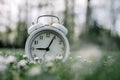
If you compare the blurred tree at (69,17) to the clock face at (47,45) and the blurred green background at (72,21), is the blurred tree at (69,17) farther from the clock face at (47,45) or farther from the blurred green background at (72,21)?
the clock face at (47,45)

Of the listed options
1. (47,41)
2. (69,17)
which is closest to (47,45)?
(47,41)

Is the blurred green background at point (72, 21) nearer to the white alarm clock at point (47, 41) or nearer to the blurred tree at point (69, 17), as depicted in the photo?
A: the blurred tree at point (69, 17)

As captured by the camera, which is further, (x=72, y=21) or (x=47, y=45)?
(x=72, y=21)

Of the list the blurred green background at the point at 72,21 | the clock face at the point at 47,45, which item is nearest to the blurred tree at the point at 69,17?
the blurred green background at the point at 72,21

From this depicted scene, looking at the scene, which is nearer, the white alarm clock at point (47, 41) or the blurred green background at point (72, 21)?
the white alarm clock at point (47, 41)

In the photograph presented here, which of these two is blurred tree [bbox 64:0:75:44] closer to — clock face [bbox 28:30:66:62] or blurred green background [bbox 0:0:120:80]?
blurred green background [bbox 0:0:120:80]

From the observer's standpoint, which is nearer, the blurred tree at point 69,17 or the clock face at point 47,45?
the clock face at point 47,45

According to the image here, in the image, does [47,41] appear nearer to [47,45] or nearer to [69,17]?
[47,45]

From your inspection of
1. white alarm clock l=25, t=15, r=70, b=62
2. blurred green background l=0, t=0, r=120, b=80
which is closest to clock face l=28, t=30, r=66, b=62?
white alarm clock l=25, t=15, r=70, b=62
